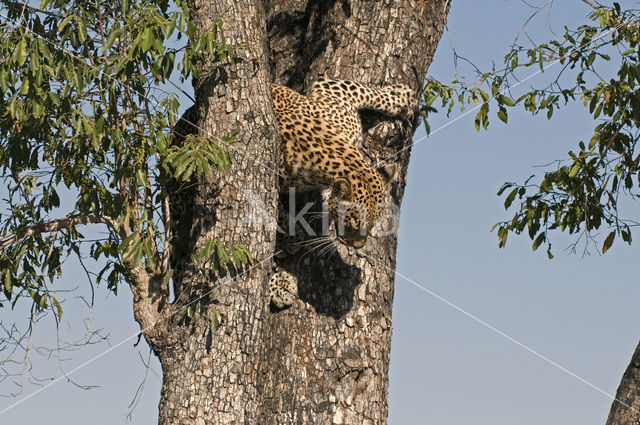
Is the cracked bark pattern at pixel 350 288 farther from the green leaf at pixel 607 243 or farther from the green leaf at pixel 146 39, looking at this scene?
the green leaf at pixel 607 243

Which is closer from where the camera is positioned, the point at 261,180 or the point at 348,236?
the point at 261,180

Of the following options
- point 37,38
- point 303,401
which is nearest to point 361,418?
point 303,401

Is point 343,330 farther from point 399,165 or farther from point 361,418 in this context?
point 399,165

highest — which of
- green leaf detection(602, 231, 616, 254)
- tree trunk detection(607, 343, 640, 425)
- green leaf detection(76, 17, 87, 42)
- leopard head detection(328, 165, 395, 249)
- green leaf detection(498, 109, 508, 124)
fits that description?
green leaf detection(76, 17, 87, 42)

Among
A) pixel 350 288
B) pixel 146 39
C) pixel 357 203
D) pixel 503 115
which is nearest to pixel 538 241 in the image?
pixel 503 115

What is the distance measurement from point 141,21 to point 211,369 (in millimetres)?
2387

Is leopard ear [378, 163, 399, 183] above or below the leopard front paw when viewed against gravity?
above

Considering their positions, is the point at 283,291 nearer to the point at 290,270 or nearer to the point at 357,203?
the point at 290,270

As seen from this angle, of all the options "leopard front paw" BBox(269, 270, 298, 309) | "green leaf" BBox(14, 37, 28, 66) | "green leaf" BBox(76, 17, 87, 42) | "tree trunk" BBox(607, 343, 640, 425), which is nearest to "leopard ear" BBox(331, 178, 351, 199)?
"leopard front paw" BBox(269, 270, 298, 309)

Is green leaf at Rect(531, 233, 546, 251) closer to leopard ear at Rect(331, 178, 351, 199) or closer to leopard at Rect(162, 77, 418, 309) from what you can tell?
leopard at Rect(162, 77, 418, 309)

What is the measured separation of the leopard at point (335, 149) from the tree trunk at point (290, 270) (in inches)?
5.2

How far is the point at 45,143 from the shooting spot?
6602mm

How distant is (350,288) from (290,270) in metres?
0.56

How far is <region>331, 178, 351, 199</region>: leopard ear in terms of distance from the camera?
22.8 ft
